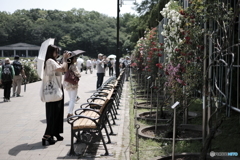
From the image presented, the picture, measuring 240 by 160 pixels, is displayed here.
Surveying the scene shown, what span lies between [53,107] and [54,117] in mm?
183

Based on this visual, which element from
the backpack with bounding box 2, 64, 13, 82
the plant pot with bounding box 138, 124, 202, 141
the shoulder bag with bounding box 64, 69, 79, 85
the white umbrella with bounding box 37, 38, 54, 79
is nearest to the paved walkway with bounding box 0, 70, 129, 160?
the plant pot with bounding box 138, 124, 202, 141

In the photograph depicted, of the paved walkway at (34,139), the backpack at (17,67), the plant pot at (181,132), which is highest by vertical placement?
the backpack at (17,67)

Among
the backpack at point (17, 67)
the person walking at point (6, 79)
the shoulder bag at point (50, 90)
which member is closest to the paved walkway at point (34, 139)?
the shoulder bag at point (50, 90)

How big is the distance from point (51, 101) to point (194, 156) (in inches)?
105

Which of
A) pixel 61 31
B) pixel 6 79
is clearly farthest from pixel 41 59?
pixel 61 31

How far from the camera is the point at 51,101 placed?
6.61m

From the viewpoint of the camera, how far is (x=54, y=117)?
6754 millimetres

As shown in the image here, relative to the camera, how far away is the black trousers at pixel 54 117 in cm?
668

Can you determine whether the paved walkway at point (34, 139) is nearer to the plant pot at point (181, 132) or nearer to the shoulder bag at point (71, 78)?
the plant pot at point (181, 132)

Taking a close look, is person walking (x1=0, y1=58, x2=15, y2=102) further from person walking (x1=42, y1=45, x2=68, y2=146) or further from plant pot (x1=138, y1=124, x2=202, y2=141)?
plant pot (x1=138, y1=124, x2=202, y2=141)

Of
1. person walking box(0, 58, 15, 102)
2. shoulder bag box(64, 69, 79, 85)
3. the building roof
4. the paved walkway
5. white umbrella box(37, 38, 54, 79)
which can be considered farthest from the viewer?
the building roof

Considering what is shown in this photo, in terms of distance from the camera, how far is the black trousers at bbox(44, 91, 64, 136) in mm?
6676

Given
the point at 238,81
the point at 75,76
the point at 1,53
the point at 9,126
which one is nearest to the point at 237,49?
the point at 238,81

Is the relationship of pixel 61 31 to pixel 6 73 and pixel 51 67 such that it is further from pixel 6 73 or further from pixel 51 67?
pixel 51 67
